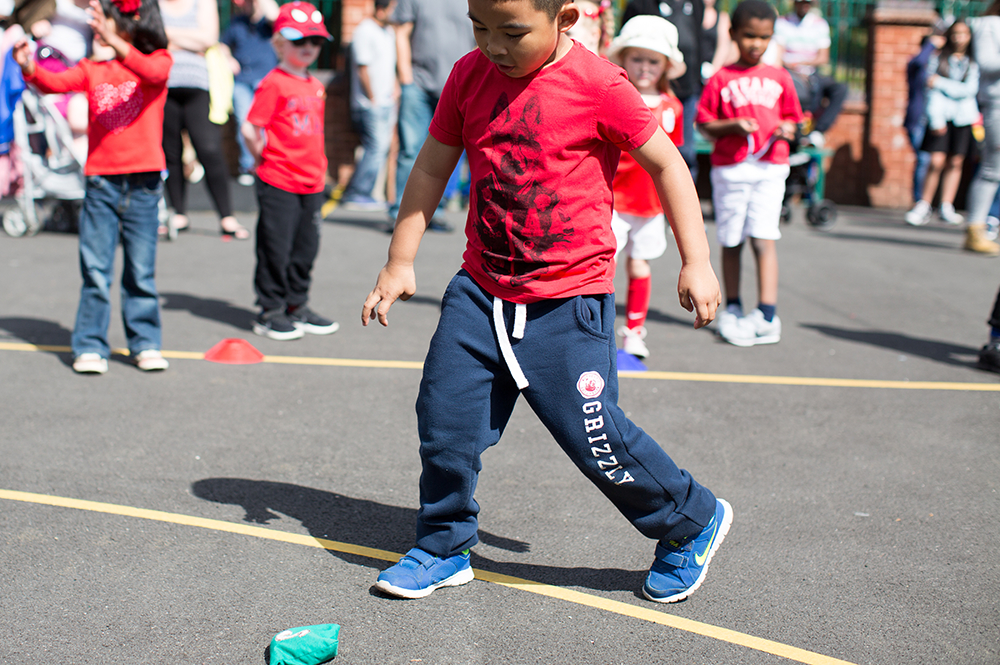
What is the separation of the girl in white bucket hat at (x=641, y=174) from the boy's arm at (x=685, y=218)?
2.62m

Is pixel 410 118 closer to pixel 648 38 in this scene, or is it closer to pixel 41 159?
pixel 41 159

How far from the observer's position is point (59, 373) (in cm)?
554

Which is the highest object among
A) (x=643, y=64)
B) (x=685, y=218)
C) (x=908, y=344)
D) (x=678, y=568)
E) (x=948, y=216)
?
(x=643, y=64)

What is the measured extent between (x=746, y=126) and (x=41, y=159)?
21.3ft

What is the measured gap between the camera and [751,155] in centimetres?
650

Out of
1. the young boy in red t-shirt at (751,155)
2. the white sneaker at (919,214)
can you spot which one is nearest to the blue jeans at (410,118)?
the young boy in red t-shirt at (751,155)

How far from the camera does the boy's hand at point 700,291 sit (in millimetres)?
2922

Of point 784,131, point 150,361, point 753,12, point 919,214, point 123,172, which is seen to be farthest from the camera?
point 919,214

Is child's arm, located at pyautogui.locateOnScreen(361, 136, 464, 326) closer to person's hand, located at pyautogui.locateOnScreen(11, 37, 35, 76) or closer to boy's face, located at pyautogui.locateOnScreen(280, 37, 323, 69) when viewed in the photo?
person's hand, located at pyautogui.locateOnScreen(11, 37, 35, 76)

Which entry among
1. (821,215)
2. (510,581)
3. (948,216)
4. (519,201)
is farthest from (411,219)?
(948,216)

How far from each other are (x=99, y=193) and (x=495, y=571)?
327 centimetres

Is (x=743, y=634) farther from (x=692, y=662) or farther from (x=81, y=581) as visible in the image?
(x=81, y=581)

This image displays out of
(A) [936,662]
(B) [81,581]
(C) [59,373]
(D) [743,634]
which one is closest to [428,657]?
(D) [743,634]

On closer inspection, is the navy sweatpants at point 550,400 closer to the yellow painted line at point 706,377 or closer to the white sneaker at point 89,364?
the yellow painted line at point 706,377
